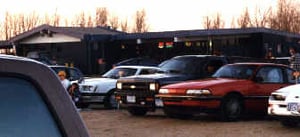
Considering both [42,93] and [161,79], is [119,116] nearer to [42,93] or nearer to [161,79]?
[161,79]

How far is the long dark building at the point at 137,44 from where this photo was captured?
41.6m

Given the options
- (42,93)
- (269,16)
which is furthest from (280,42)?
(42,93)

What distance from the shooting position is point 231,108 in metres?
14.7

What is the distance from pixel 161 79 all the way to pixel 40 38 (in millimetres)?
32522

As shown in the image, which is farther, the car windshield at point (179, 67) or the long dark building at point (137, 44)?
the long dark building at point (137, 44)

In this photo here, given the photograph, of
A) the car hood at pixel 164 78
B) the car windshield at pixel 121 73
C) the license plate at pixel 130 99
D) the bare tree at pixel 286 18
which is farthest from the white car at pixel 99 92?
the bare tree at pixel 286 18

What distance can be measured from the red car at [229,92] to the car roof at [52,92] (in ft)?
39.4

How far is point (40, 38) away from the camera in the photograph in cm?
4741

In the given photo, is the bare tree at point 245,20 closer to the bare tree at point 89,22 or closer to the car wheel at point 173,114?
the bare tree at point 89,22

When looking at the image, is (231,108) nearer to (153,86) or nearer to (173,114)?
(173,114)

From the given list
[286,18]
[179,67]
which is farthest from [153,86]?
[286,18]

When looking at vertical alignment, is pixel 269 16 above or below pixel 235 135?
above

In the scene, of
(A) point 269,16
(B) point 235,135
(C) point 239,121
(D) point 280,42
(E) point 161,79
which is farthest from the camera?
(A) point 269,16

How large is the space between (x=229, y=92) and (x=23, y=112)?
12.6 meters
